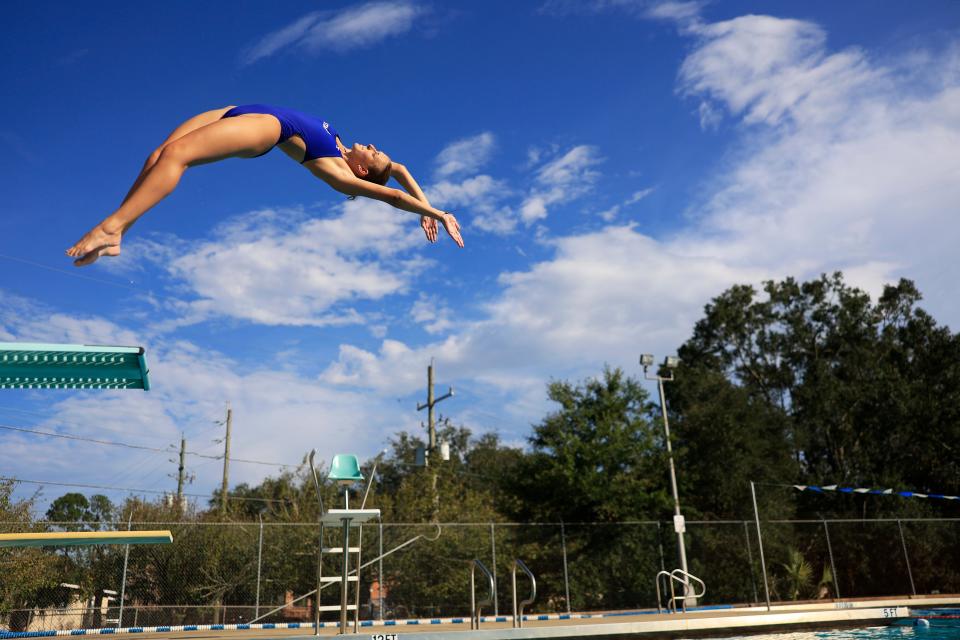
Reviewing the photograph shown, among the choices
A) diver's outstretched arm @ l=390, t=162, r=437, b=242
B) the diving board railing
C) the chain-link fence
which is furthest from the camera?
the chain-link fence

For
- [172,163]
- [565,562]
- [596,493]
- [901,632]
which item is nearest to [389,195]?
[172,163]

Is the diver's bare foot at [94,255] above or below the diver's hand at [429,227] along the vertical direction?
below

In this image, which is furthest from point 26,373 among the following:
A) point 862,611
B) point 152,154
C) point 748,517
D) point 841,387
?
point 841,387

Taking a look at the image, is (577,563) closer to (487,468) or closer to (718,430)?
(718,430)

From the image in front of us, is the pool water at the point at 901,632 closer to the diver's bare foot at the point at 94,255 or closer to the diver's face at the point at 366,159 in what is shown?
the diver's face at the point at 366,159

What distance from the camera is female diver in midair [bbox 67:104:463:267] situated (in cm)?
321

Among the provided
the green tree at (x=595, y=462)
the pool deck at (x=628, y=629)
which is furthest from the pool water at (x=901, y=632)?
the green tree at (x=595, y=462)

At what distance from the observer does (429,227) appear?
4.68 meters

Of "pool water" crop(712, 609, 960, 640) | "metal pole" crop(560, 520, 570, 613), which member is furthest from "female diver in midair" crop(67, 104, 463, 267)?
"metal pole" crop(560, 520, 570, 613)

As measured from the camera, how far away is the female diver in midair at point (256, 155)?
10.5 ft

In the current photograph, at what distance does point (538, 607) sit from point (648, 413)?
666cm

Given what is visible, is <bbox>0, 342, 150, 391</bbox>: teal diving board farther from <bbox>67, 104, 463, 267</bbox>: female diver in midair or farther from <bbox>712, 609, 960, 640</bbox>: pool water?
<bbox>712, 609, 960, 640</bbox>: pool water

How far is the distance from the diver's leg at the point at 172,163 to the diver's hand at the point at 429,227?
130 centimetres

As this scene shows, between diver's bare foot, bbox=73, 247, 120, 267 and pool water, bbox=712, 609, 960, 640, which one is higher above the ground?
diver's bare foot, bbox=73, 247, 120, 267
